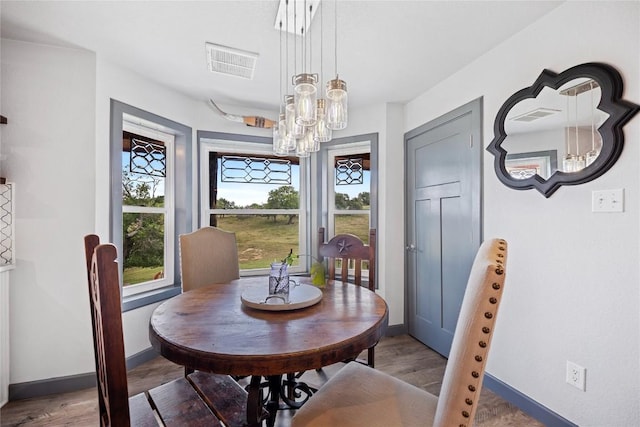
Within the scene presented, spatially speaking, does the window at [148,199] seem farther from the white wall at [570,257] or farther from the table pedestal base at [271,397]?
the white wall at [570,257]

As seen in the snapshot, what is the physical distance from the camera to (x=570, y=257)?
1.66 m

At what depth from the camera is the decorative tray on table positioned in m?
1.39

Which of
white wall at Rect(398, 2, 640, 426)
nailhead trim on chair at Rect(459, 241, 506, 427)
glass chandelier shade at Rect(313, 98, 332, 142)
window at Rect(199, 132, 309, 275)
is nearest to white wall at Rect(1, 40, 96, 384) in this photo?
window at Rect(199, 132, 309, 275)

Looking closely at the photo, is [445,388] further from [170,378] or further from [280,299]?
[170,378]

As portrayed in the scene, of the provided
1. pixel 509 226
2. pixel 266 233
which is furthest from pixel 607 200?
pixel 266 233

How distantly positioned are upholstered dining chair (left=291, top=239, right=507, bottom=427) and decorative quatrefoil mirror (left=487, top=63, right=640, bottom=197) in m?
1.04

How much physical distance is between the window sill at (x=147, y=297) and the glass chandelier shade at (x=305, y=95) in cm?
212

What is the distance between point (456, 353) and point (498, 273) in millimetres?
251

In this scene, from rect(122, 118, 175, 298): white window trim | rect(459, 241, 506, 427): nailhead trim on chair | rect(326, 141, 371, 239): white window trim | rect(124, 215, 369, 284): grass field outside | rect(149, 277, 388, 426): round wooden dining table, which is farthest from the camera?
rect(326, 141, 371, 239): white window trim

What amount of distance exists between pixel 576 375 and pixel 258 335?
68.2 inches

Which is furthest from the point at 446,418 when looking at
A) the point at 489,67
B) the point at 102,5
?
the point at 102,5

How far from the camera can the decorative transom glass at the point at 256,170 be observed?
335 centimetres

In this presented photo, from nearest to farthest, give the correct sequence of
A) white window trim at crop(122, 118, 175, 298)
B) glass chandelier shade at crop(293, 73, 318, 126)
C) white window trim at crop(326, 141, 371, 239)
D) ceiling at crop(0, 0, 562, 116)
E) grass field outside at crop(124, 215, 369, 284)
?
glass chandelier shade at crop(293, 73, 318, 126) < ceiling at crop(0, 0, 562, 116) < white window trim at crop(122, 118, 175, 298) < grass field outside at crop(124, 215, 369, 284) < white window trim at crop(326, 141, 371, 239)

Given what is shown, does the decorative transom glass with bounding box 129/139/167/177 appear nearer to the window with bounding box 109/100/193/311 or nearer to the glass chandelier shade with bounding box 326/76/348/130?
the window with bounding box 109/100/193/311
